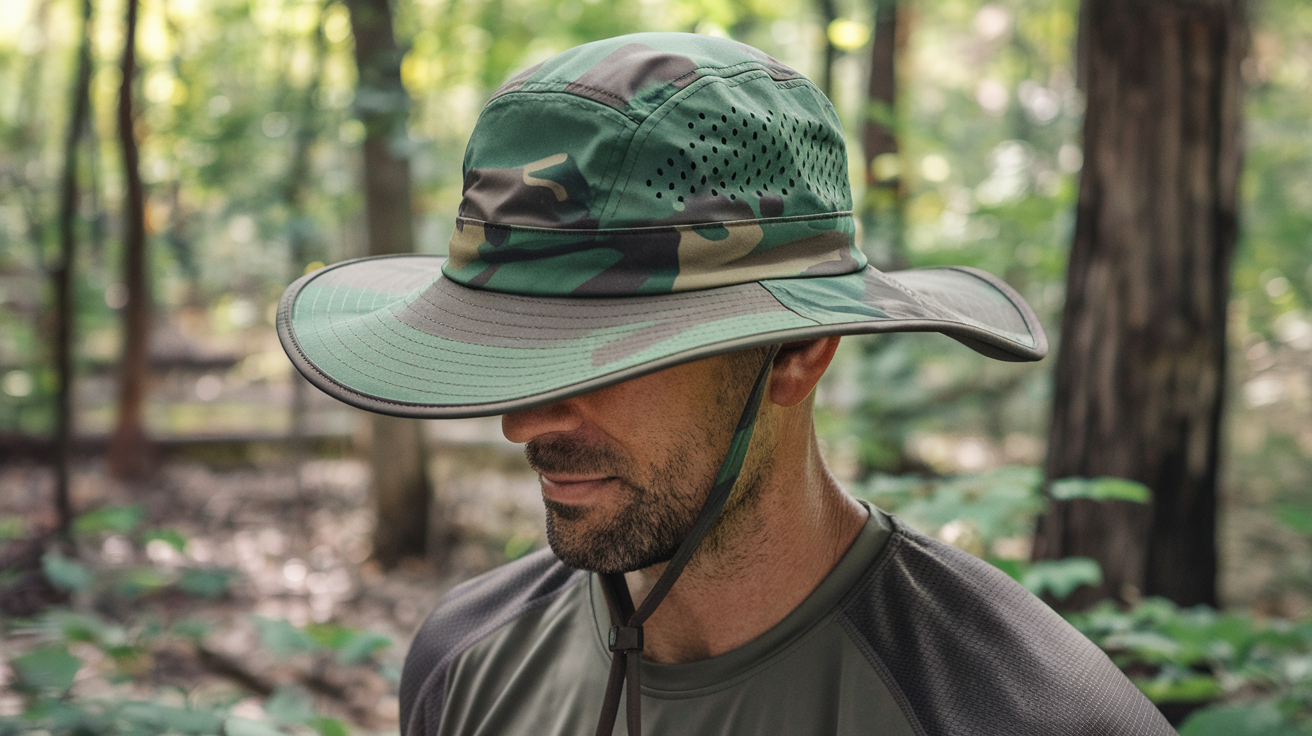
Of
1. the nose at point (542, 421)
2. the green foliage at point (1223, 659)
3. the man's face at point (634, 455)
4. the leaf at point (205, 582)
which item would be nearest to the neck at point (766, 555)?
the man's face at point (634, 455)

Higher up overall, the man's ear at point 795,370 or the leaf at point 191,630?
the man's ear at point 795,370

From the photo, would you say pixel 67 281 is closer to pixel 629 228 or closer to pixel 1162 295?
pixel 629 228

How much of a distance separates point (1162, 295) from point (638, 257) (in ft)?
8.66

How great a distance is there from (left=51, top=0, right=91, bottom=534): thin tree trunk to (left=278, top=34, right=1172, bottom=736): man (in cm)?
403

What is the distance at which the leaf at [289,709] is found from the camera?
1.97m

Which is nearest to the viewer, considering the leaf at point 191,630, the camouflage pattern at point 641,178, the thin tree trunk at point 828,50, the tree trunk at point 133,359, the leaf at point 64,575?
the camouflage pattern at point 641,178

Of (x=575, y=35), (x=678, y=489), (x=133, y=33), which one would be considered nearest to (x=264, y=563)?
(x=133, y=33)

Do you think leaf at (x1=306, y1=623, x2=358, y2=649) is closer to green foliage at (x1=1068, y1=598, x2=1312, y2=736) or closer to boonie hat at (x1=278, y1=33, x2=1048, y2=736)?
boonie hat at (x1=278, y1=33, x2=1048, y2=736)

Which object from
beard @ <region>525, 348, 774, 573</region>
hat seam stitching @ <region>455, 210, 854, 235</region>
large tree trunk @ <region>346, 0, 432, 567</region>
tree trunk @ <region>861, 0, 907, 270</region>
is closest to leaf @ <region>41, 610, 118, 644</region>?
beard @ <region>525, 348, 774, 573</region>

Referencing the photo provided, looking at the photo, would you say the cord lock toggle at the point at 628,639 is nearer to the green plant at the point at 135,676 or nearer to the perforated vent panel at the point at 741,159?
the perforated vent panel at the point at 741,159

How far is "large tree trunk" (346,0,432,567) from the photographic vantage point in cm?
525

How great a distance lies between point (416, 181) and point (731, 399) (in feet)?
21.6

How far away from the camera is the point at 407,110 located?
5078mm

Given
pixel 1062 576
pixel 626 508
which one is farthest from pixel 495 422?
pixel 626 508
